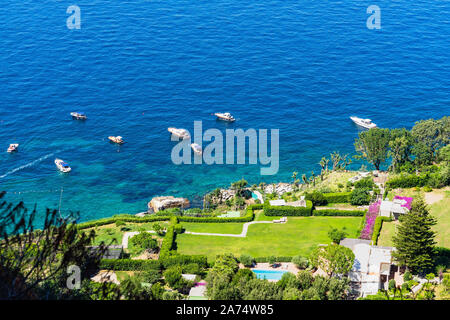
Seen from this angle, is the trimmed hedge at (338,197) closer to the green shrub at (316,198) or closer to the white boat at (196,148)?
the green shrub at (316,198)

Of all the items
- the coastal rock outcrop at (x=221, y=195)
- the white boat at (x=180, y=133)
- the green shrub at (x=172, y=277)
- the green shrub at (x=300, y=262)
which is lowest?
the green shrub at (x=172, y=277)

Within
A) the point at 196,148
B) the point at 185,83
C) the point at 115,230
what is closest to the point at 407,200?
the point at 115,230

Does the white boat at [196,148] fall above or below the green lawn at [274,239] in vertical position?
above

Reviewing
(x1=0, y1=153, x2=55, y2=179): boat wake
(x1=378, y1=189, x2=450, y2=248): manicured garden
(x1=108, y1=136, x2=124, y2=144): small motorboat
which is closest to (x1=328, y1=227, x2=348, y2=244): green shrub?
(x1=378, y1=189, x2=450, y2=248): manicured garden

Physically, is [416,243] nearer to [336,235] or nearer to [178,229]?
[336,235]

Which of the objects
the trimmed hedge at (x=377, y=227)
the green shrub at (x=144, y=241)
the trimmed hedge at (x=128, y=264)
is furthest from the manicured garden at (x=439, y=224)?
the green shrub at (x=144, y=241)

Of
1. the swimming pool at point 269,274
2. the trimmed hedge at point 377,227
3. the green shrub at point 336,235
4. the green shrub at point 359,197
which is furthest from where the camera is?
the green shrub at point 359,197
